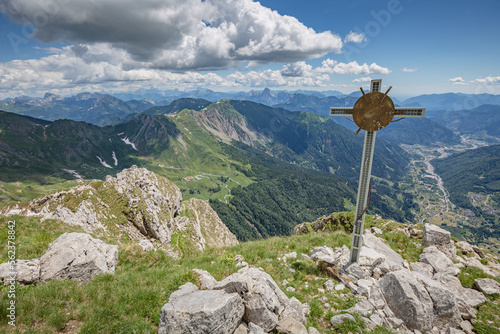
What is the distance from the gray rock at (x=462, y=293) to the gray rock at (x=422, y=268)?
0.69m

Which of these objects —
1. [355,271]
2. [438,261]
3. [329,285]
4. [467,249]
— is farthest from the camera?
[467,249]

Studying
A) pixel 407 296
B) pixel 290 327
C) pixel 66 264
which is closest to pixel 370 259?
pixel 407 296

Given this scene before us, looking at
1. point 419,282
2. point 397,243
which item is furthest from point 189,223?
point 419,282

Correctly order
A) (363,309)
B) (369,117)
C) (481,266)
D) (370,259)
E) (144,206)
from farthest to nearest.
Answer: (144,206) < (481,266) < (370,259) < (369,117) < (363,309)

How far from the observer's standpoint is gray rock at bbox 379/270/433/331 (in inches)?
434

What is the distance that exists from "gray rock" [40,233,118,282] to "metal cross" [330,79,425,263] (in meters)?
17.2

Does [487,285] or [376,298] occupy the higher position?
[376,298]

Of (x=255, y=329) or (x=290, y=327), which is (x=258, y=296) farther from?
(x=290, y=327)

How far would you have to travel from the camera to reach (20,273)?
35.1 ft

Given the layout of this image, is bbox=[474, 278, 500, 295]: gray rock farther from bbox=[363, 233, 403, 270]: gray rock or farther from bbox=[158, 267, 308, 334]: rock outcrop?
bbox=[158, 267, 308, 334]: rock outcrop

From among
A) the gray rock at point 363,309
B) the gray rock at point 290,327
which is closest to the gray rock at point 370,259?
the gray rock at point 363,309

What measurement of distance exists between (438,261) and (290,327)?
48.7 feet

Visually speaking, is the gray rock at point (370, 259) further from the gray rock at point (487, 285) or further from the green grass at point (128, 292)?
the gray rock at point (487, 285)

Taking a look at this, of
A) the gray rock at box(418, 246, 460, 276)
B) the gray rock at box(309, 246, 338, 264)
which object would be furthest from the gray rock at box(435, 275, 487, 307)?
the gray rock at box(309, 246, 338, 264)
